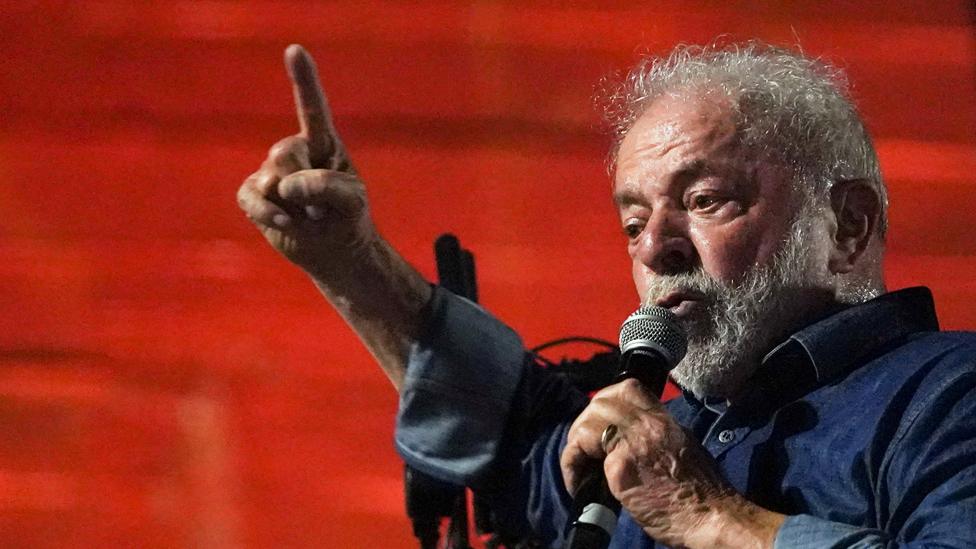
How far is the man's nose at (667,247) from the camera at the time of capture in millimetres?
1523

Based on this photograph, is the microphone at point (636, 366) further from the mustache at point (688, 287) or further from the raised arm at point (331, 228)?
the raised arm at point (331, 228)

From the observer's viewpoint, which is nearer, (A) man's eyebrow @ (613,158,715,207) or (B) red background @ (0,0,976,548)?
(A) man's eyebrow @ (613,158,715,207)

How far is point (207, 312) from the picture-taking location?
2219mm

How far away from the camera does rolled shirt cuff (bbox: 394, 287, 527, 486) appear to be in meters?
1.65

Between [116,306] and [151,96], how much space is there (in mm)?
393

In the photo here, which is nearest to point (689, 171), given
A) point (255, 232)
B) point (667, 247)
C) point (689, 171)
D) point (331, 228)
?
point (689, 171)

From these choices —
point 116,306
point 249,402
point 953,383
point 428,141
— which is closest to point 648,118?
point 953,383

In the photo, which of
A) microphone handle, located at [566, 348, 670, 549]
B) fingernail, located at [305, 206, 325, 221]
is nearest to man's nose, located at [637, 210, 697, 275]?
microphone handle, located at [566, 348, 670, 549]

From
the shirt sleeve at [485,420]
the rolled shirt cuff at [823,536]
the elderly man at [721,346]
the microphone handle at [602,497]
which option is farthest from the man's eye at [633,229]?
the rolled shirt cuff at [823,536]

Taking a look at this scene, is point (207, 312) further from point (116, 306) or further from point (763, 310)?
point (763, 310)

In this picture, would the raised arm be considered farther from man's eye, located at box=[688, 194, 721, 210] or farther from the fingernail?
man's eye, located at box=[688, 194, 721, 210]

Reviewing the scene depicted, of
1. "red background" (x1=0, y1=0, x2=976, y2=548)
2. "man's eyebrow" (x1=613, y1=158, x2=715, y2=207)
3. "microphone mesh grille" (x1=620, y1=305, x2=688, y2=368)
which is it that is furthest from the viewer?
"red background" (x1=0, y1=0, x2=976, y2=548)

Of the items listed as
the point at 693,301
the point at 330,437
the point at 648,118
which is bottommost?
the point at 330,437

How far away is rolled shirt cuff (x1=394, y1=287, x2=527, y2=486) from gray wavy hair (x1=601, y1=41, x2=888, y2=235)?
0.38 metres
